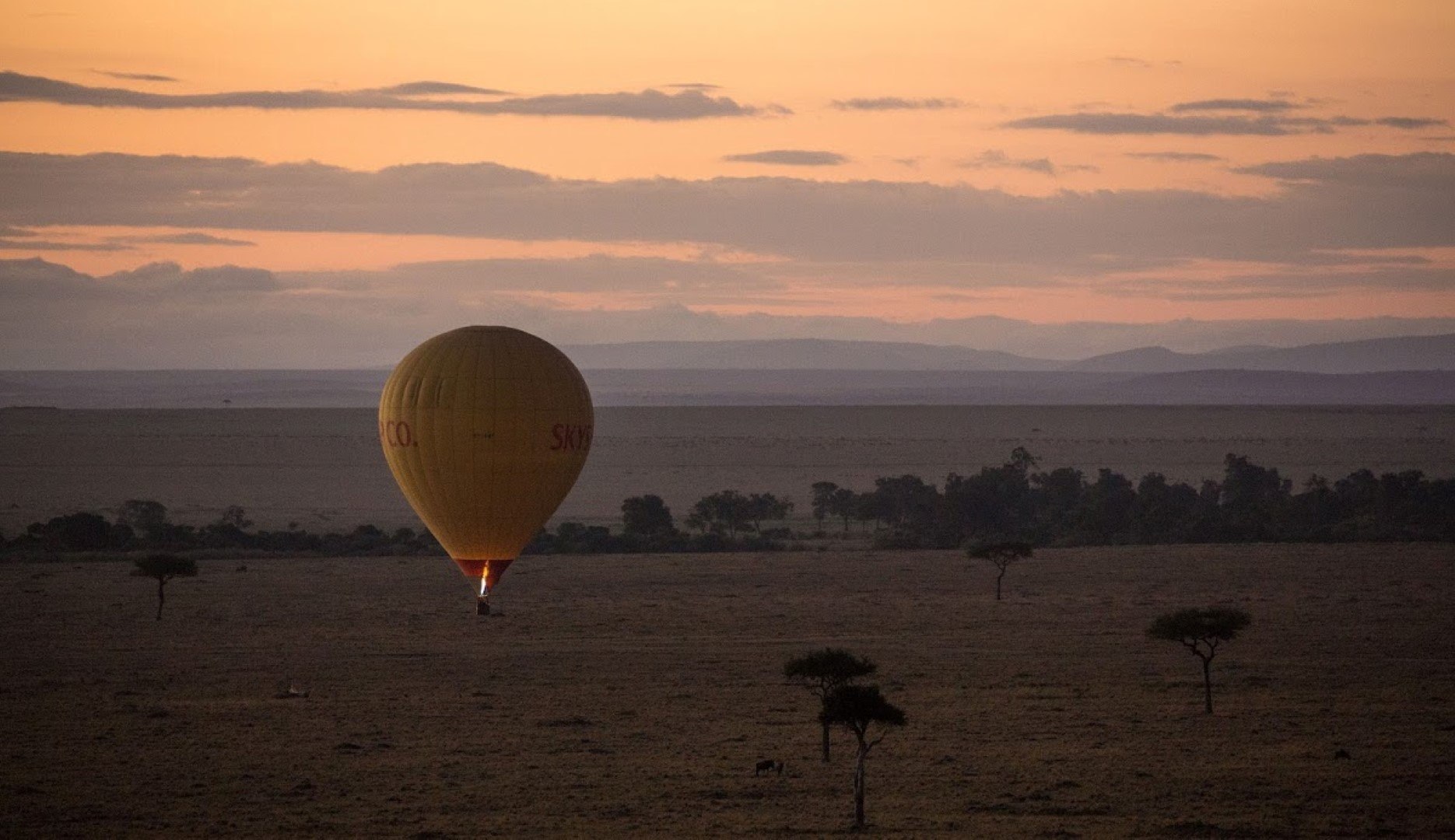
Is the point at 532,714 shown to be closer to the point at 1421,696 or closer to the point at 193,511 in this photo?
the point at 1421,696

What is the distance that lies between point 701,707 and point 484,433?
762 centimetres

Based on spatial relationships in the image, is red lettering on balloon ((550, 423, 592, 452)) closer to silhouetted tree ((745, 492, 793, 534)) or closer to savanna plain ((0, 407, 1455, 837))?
savanna plain ((0, 407, 1455, 837))

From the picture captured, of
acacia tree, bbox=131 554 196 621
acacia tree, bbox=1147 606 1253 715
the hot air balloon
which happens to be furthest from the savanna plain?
the hot air balloon

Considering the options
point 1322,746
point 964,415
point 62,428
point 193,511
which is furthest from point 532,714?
point 964,415

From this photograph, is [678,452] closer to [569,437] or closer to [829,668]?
[569,437]

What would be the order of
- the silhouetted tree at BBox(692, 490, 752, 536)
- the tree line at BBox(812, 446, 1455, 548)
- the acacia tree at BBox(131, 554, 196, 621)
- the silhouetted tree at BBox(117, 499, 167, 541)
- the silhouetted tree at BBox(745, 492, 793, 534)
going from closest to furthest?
the acacia tree at BBox(131, 554, 196, 621), the silhouetted tree at BBox(117, 499, 167, 541), the tree line at BBox(812, 446, 1455, 548), the silhouetted tree at BBox(692, 490, 752, 536), the silhouetted tree at BBox(745, 492, 793, 534)

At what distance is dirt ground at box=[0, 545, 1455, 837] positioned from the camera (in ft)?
73.0

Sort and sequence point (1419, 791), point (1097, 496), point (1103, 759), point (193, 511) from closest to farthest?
point (1419, 791)
point (1103, 759)
point (1097, 496)
point (193, 511)

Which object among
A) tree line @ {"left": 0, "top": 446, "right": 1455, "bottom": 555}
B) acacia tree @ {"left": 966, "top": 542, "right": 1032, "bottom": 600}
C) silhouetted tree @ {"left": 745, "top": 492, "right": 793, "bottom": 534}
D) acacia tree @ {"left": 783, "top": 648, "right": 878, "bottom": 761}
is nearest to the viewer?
acacia tree @ {"left": 783, "top": 648, "right": 878, "bottom": 761}

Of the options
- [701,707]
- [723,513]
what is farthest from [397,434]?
[723,513]

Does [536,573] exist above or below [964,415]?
below

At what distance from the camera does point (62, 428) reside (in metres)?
148

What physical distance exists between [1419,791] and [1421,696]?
26.7 ft

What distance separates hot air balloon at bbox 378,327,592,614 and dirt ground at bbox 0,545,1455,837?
2858mm
